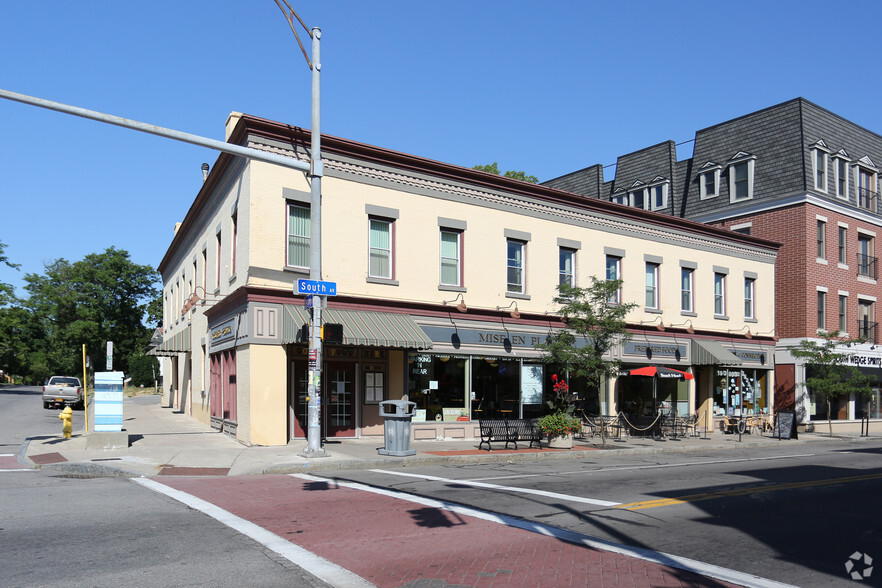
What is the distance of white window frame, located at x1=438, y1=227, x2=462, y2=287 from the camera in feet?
71.0

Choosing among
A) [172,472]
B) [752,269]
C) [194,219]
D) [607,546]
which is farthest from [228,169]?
[752,269]

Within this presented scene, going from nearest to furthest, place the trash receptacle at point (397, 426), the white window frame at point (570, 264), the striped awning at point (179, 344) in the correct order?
1. the trash receptacle at point (397, 426)
2. the white window frame at point (570, 264)
3. the striped awning at point (179, 344)

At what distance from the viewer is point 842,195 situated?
1315 inches

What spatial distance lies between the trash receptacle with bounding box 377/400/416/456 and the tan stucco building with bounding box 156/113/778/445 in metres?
2.30

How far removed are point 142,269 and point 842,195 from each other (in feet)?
215

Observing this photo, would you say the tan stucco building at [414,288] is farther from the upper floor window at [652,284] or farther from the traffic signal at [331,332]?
the traffic signal at [331,332]

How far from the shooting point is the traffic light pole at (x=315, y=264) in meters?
15.9

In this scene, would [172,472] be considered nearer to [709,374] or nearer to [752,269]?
[709,374]

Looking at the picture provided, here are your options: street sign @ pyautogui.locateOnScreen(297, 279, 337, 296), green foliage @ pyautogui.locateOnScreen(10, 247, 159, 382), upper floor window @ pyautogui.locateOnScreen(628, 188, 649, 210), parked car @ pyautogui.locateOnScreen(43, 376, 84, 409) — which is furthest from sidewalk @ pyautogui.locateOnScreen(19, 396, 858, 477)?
green foliage @ pyautogui.locateOnScreen(10, 247, 159, 382)

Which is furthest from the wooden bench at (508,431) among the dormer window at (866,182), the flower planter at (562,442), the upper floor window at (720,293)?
the dormer window at (866,182)

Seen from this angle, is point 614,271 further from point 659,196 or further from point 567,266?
point 659,196

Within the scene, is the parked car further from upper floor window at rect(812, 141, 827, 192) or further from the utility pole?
upper floor window at rect(812, 141, 827, 192)

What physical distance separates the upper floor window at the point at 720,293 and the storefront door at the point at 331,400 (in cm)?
1773

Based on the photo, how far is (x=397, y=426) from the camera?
16672 mm
